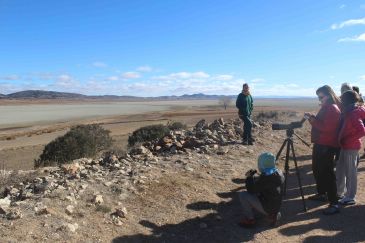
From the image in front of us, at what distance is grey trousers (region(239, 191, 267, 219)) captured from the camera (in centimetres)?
658

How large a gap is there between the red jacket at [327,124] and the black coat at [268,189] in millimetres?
1126

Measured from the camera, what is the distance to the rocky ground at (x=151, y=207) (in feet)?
20.0

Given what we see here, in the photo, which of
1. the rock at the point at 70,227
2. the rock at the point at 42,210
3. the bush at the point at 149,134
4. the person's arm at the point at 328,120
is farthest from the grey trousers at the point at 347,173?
the bush at the point at 149,134

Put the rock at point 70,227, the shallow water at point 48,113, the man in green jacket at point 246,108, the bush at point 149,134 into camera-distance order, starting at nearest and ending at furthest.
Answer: the rock at point 70,227
the man in green jacket at point 246,108
the bush at point 149,134
the shallow water at point 48,113

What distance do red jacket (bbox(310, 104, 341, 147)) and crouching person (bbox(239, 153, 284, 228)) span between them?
111 cm

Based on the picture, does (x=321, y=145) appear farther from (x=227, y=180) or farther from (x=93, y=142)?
(x=93, y=142)

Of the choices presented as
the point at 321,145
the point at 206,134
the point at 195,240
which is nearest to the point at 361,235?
the point at 321,145

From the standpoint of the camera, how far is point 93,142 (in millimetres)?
20203

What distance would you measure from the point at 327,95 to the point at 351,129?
673 millimetres

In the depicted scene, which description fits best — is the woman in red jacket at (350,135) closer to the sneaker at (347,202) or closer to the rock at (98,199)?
the sneaker at (347,202)

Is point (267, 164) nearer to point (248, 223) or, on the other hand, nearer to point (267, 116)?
point (248, 223)

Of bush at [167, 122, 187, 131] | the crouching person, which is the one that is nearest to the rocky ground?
the crouching person

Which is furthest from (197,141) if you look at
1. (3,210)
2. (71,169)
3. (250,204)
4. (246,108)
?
(3,210)

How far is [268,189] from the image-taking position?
6.47 metres
